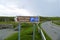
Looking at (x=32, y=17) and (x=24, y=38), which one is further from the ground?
(x=32, y=17)

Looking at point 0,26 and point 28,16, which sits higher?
point 28,16

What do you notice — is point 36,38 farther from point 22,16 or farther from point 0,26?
point 0,26

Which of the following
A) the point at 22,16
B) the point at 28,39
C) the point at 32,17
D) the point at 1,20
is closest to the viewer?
the point at 22,16

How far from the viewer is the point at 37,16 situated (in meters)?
18.0

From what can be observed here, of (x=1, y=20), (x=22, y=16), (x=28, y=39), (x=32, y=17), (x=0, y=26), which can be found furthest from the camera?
(x=1, y=20)

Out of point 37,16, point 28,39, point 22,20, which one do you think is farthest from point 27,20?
point 28,39

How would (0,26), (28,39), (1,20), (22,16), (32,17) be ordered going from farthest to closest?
(1,20) < (0,26) < (28,39) < (32,17) < (22,16)

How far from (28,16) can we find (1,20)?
195ft

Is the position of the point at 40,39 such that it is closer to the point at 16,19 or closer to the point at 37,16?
the point at 37,16

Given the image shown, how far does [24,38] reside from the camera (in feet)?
80.8

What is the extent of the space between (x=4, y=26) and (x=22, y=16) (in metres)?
44.5

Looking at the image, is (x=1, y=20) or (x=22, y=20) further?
(x=1, y=20)

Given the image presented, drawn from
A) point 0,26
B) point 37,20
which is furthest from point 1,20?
point 37,20

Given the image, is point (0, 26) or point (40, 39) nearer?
point (40, 39)
